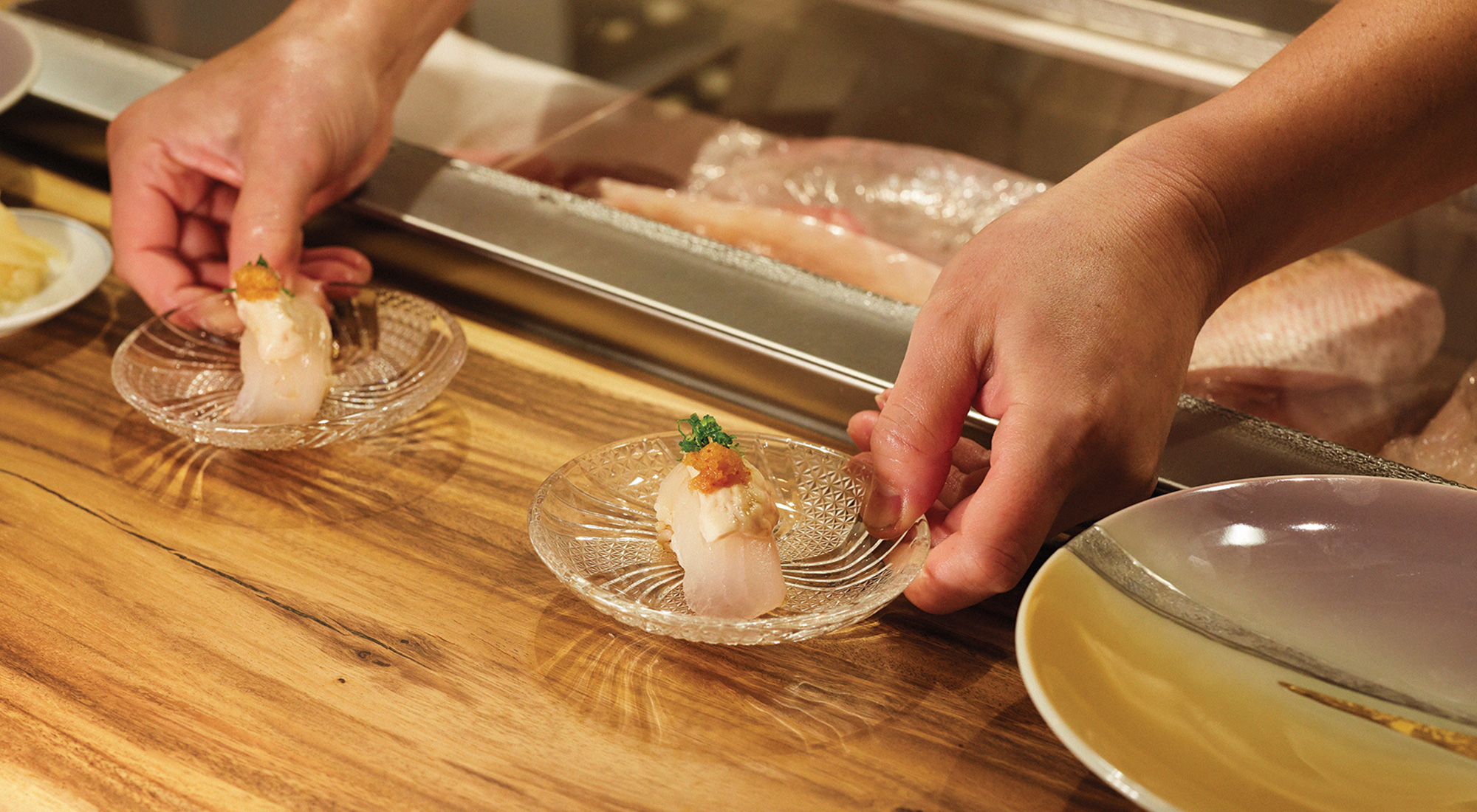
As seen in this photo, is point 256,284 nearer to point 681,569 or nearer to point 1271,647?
point 681,569

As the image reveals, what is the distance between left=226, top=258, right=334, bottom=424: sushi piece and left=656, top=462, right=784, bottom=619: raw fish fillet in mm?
466

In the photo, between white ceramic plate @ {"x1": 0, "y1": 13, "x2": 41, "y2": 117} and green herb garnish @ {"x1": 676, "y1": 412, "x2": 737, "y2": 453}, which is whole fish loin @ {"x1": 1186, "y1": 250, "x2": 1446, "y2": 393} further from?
white ceramic plate @ {"x1": 0, "y1": 13, "x2": 41, "y2": 117}

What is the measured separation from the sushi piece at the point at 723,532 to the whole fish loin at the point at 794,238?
459 mm

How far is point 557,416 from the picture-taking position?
1.11 m

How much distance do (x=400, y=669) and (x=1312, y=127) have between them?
91 cm

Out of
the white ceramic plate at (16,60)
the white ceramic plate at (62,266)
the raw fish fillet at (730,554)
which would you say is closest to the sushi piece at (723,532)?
the raw fish fillet at (730,554)

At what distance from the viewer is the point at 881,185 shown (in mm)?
1604

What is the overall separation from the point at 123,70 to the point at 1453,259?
6.06 feet

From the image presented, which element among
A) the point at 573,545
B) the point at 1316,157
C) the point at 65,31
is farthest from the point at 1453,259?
the point at 65,31

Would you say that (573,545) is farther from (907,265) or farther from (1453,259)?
(1453,259)

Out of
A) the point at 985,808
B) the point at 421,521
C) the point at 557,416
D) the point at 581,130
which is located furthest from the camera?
the point at 581,130

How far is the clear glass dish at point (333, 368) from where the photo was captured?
1013 mm

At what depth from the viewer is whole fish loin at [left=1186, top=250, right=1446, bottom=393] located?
113 cm

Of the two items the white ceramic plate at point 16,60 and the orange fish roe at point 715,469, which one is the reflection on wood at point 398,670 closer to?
the orange fish roe at point 715,469
